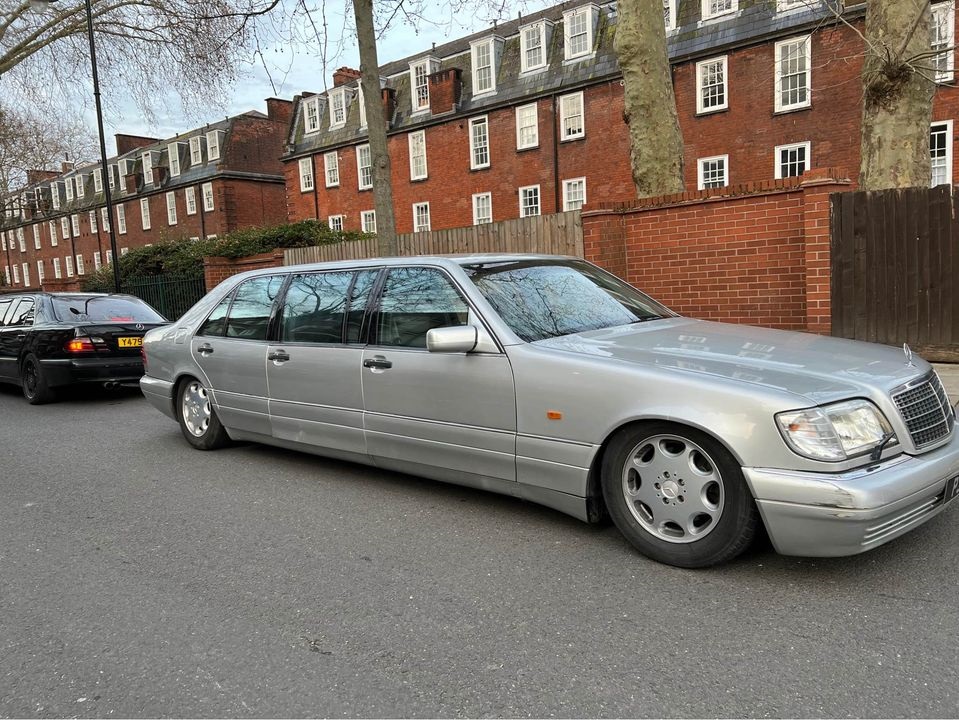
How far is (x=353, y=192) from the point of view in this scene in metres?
34.2

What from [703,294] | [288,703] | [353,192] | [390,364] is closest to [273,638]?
[288,703]

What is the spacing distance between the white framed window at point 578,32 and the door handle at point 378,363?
78.7ft

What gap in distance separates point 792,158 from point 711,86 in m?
3.54

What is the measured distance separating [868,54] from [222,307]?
7953 mm

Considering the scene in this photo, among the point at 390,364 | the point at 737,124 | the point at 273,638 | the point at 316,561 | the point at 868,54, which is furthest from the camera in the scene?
the point at 737,124

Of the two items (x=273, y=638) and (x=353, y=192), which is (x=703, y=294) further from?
(x=353, y=192)

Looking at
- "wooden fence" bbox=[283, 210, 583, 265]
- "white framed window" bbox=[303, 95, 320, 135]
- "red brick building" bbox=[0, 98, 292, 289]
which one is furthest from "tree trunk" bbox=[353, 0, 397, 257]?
"red brick building" bbox=[0, 98, 292, 289]

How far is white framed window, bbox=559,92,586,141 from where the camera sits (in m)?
25.6

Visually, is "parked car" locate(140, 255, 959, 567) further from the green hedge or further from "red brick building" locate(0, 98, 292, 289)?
"red brick building" locate(0, 98, 292, 289)

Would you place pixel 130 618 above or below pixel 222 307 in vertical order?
below

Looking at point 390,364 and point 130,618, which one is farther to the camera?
point 390,364

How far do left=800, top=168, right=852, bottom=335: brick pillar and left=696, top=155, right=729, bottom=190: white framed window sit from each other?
1575cm

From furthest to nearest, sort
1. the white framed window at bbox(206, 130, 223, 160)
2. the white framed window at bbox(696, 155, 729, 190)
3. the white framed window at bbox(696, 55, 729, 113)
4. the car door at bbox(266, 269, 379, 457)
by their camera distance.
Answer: the white framed window at bbox(206, 130, 223, 160)
the white framed window at bbox(696, 155, 729, 190)
the white framed window at bbox(696, 55, 729, 113)
the car door at bbox(266, 269, 379, 457)

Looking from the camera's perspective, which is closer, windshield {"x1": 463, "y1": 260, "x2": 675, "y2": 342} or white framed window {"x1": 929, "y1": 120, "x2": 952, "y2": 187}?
windshield {"x1": 463, "y1": 260, "x2": 675, "y2": 342}
